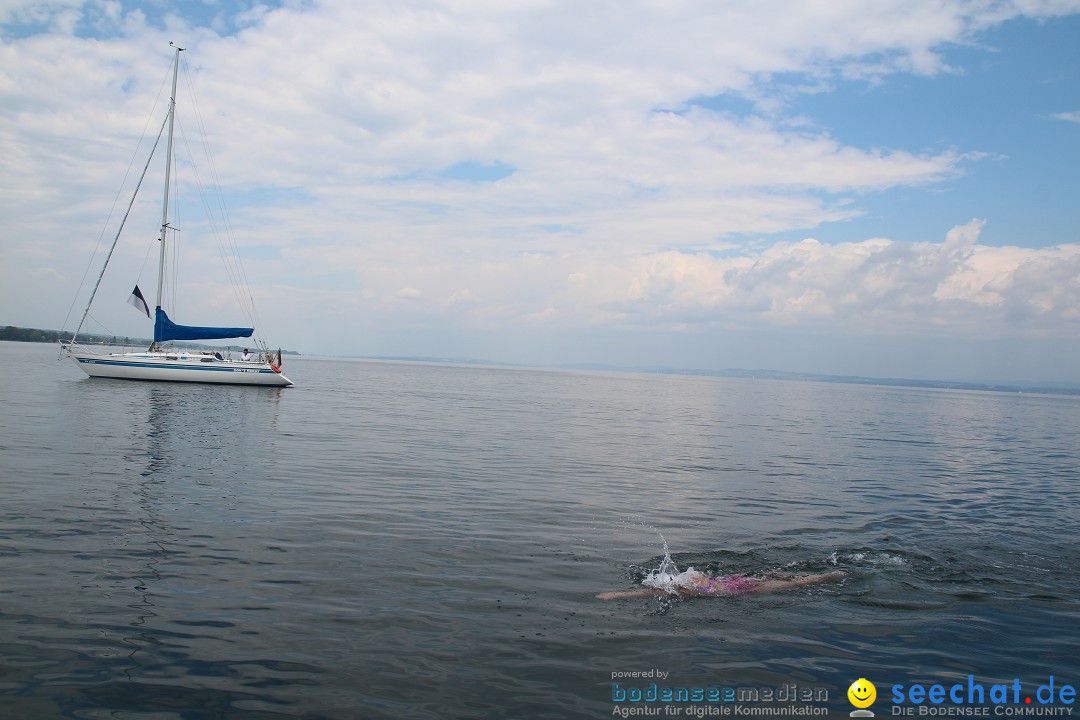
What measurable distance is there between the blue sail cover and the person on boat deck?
159 ft

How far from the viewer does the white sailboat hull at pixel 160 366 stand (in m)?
48.7

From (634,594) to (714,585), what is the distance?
4.62ft

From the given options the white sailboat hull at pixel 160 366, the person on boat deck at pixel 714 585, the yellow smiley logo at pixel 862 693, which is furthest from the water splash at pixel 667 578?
the white sailboat hull at pixel 160 366

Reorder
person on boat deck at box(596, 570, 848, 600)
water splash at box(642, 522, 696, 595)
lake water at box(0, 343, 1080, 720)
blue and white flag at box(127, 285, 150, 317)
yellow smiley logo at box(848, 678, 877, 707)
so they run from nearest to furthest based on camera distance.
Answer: lake water at box(0, 343, 1080, 720), yellow smiley logo at box(848, 678, 877, 707), person on boat deck at box(596, 570, 848, 600), water splash at box(642, 522, 696, 595), blue and white flag at box(127, 285, 150, 317)

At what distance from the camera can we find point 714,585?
1014 cm

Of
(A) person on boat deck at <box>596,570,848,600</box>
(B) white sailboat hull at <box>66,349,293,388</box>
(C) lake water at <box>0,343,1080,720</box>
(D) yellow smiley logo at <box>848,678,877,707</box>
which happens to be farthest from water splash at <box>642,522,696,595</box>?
(B) white sailboat hull at <box>66,349,293,388</box>

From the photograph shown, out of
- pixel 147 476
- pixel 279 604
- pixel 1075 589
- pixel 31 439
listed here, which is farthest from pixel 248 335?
pixel 1075 589

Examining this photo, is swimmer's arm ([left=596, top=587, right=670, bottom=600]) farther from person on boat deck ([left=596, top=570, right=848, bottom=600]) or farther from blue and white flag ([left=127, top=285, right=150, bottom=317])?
blue and white flag ([left=127, top=285, right=150, bottom=317])

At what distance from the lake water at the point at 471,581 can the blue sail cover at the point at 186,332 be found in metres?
27.6

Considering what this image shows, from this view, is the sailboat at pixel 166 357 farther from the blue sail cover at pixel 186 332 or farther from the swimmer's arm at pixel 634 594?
the swimmer's arm at pixel 634 594

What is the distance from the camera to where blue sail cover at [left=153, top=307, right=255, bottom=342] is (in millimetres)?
48688

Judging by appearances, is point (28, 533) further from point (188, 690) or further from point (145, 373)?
point (145, 373)

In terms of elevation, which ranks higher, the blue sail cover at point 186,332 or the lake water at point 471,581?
the blue sail cover at point 186,332

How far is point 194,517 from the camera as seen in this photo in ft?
41.0
